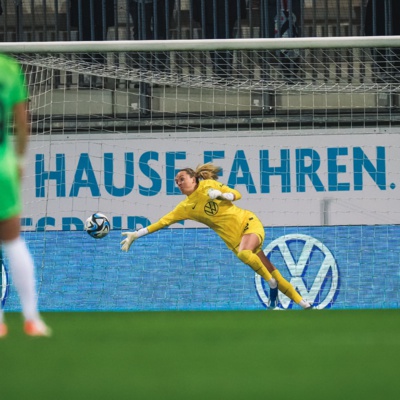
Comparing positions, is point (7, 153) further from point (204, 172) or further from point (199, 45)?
point (204, 172)

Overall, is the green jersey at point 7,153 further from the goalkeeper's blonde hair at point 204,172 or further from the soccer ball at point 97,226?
the goalkeeper's blonde hair at point 204,172

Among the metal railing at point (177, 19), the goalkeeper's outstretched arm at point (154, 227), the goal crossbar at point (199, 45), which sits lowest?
the goalkeeper's outstretched arm at point (154, 227)

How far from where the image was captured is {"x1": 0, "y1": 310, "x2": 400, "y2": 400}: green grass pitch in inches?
146

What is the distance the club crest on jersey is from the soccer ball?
3.78 ft

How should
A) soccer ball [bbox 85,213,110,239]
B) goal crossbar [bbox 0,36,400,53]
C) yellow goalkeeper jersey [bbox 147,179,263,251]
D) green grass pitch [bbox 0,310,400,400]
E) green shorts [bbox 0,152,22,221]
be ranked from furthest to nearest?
yellow goalkeeper jersey [bbox 147,179,263,251] < soccer ball [bbox 85,213,110,239] < goal crossbar [bbox 0,36,400,53] < green shorts [bbox 0,152,22,221] < green grass pitch [bbox 0,310,400,400]

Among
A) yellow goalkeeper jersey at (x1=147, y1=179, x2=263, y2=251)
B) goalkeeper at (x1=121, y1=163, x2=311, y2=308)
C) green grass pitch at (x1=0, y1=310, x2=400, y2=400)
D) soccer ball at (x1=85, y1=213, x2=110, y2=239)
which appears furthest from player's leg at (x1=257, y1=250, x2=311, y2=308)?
green grass pitch at (x1=0, y1=310, x2=400, y2=400)

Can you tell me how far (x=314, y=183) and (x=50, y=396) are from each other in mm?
8231

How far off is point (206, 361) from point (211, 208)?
21.2 ft

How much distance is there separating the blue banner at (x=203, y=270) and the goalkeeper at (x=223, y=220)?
429 millimetres

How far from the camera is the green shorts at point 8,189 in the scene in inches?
188

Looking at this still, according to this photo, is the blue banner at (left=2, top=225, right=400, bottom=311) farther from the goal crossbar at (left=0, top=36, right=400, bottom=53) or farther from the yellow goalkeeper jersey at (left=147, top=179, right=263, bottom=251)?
the goal crossbar at (left=0, top=36, right=400, bottom=53)

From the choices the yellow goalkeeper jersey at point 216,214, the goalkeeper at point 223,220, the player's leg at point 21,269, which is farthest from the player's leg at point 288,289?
the player's leg at point 21,269

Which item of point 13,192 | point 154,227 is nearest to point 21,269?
point 13,192

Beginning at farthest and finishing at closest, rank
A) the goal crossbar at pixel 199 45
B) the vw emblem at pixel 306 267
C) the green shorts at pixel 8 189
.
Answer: the vw emblem at pixel 306 267 < the goal crossbar at pixel 199 45 < the green shorts at pixel 8 189
